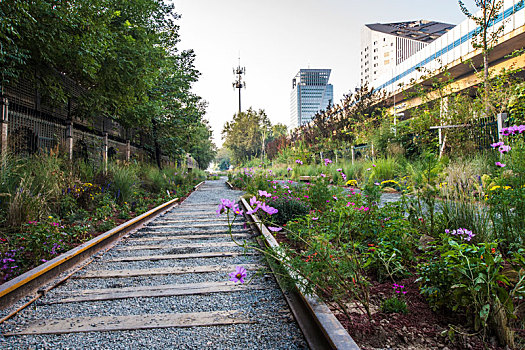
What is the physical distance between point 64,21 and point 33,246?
3.74 metres

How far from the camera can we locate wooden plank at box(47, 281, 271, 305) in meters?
2.17

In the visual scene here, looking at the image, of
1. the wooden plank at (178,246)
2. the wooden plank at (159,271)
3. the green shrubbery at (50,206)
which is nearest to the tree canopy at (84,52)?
the green shrubbery at (50,206)

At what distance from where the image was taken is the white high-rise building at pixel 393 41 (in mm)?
93875

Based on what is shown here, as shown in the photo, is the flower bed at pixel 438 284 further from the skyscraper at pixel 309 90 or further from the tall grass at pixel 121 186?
the skyscraper at pixel 309 90

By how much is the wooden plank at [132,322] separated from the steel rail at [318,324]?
1.16ft

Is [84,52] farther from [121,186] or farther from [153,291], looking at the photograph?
[153,291]

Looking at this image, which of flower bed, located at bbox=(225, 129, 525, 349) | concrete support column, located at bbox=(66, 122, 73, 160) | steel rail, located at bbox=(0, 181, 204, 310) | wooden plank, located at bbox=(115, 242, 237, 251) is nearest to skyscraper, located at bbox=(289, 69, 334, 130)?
concrete support column, located at bbox=(66, 122, 73, 160)

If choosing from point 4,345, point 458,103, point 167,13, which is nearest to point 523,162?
point 4,345

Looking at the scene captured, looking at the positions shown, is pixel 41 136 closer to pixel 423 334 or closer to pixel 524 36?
pixel 423 334

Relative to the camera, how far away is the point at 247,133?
38656 mm

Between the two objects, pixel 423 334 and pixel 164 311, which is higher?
pixel 423 334

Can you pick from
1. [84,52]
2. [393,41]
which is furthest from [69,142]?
[393,41]

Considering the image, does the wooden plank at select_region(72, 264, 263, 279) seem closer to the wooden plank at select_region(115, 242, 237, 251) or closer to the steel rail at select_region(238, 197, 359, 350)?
the wooden plank at select_region(115, 242, 237, 251)

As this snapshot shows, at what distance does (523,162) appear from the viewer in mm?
2506
